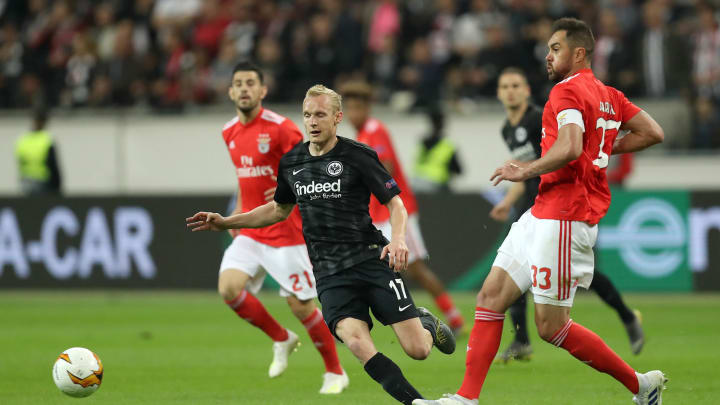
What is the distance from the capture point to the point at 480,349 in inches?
273

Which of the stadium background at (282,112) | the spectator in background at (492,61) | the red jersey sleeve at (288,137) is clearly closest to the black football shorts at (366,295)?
the red jersey sleeve at (288,137)

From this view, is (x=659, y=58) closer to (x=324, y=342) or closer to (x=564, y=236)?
(x=324, y=342)

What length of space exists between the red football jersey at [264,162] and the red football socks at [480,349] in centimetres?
252

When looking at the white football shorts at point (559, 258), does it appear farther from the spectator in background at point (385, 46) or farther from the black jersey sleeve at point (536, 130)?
the spectator in background at point (385, 46)

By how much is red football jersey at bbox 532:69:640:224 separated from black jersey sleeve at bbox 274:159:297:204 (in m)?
1.59

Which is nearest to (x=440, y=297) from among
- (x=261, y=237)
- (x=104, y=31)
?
(x=261, y=237)

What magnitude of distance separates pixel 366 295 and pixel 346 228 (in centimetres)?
44

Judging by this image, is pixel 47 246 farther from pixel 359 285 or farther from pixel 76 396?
pixel 359 285

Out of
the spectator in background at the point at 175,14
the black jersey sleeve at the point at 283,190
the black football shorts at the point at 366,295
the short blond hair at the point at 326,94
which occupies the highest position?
the spectator in background at the point at 175,14

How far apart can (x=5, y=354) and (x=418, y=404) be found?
584cm

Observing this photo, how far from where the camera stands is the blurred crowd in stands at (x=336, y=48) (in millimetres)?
17375

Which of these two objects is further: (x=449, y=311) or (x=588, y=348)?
(x=449, y=311)

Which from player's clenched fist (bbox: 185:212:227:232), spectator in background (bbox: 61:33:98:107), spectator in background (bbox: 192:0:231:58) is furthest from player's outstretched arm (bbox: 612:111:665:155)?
spectator in background (bbox: 61:33:98:107)

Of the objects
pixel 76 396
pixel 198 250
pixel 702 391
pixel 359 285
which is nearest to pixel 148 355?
pixel 76 396
